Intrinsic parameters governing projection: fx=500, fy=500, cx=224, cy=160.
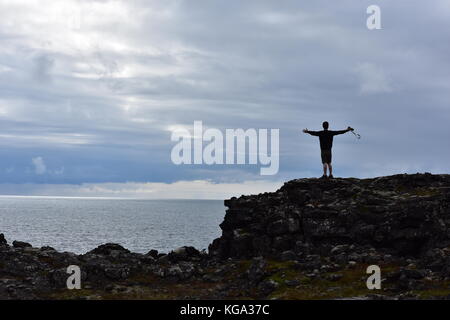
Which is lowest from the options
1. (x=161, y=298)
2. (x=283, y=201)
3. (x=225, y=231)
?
(x=161, y=298)

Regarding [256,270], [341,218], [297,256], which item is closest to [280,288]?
[256,270]

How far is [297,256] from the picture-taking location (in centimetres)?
3747

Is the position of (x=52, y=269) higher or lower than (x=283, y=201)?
lower

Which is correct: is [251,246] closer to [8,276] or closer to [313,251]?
[313,251]

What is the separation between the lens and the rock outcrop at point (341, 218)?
120ft

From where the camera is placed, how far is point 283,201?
42.8 m

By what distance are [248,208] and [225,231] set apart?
3036mm

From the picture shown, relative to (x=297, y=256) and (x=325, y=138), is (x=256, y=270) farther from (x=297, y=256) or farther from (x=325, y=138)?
(x=325, y=138)

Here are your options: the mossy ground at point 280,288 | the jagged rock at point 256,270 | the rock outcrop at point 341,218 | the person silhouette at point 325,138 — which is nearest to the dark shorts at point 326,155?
the person silhouette at point 325,138

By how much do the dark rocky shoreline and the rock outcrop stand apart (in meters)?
0.08

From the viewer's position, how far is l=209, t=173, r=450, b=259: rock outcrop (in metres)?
36.6

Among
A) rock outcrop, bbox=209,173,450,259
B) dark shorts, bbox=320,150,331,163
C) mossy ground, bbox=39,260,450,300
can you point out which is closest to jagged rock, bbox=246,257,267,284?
mossy ground, bbox=39,260,450,300

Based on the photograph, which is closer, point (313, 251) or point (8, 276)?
point (8, 276)

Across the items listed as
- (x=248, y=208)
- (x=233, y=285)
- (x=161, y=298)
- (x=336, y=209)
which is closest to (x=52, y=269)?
(x=161, y=298)
